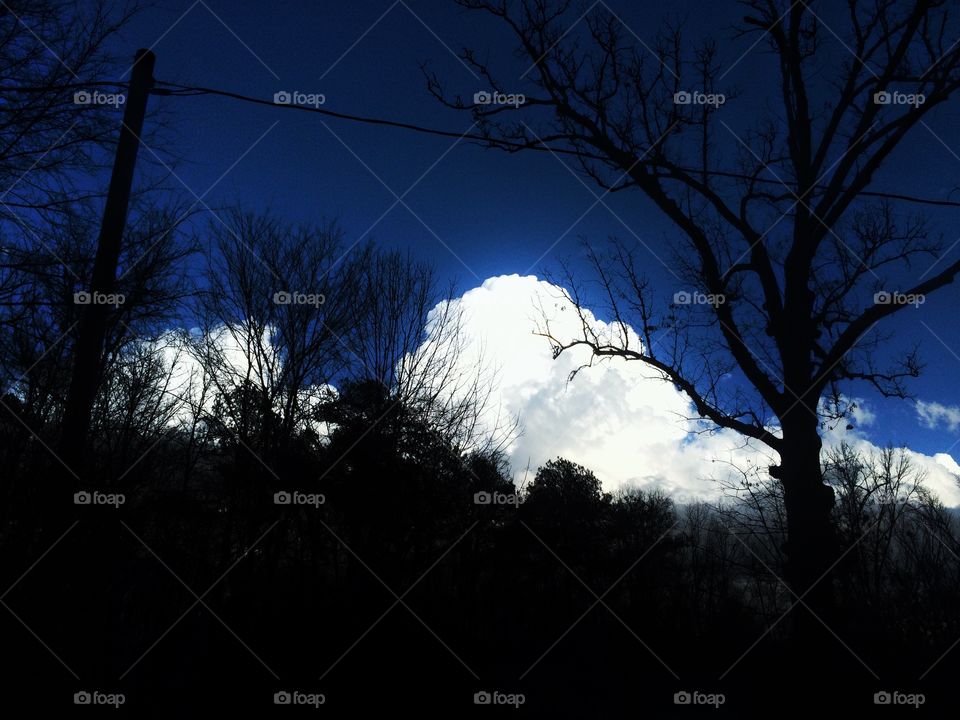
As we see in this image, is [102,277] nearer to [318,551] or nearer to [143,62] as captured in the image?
[143,62]

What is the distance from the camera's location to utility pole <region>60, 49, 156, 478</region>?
371 cm

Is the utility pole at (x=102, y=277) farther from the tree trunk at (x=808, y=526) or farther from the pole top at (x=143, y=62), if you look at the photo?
the tree trunk at (x=808, y=526)

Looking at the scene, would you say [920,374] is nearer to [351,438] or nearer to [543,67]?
[543,67]

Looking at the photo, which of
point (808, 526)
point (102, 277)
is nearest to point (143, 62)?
point (102, 277)

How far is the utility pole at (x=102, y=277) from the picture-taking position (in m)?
3.71

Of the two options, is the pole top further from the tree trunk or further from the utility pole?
the tree trunk

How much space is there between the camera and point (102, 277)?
3924mm

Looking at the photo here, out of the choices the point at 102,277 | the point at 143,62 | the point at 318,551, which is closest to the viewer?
the point at 102,277

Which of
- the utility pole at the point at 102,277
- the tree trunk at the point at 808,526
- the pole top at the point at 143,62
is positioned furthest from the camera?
the tree trunk at the point at 808,526

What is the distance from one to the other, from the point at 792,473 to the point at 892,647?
4.87 meters

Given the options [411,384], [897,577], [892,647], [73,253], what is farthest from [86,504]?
[897,577]

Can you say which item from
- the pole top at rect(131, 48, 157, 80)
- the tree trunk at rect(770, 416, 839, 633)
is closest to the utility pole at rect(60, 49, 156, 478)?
the pole top at rect(131, 48, 157, 80)

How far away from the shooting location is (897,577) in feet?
59.3

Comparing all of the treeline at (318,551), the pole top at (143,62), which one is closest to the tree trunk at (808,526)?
the treeline at (318,551)
